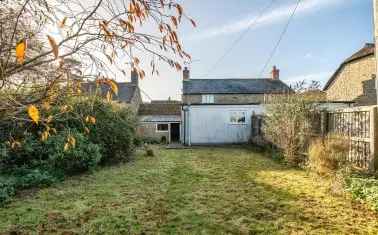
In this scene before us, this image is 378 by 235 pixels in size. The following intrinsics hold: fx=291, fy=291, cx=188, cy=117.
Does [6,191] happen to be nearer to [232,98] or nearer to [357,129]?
[357,129]

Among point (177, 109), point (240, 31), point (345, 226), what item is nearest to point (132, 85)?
point (177, 109)

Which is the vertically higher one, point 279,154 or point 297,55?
point 297,55

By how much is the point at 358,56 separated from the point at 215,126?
38.7 ft

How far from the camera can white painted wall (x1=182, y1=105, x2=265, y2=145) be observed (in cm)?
2109

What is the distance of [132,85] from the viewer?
106ft

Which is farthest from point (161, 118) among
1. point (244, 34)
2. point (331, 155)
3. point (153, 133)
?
point (331, 155)

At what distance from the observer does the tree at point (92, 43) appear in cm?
177

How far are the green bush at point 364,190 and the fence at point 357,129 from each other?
177cm

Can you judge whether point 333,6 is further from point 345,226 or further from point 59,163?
point 59,163

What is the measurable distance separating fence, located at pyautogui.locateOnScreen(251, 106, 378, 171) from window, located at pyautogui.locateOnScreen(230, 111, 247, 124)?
10332 mm

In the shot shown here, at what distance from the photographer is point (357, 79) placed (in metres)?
22.0

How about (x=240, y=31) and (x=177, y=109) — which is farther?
(x=177, y=109)

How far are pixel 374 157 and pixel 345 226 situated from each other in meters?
4.02

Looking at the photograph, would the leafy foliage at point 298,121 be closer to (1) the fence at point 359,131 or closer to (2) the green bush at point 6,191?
(1) the fence at point 359,131
